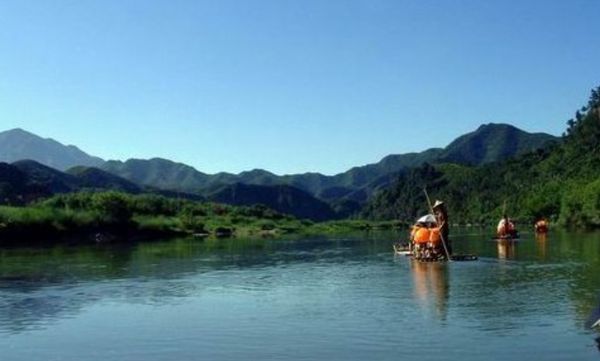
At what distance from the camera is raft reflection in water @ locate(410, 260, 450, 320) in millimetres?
31539

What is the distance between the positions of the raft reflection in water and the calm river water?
0.26ft

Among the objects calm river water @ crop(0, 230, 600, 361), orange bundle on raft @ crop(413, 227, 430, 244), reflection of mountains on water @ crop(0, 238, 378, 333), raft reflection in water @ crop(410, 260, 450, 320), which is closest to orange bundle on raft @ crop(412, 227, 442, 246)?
orange bundle on raft @ crop(413, 227, 430, 244)

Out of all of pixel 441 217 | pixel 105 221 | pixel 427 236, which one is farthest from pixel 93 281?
pixel 105 221

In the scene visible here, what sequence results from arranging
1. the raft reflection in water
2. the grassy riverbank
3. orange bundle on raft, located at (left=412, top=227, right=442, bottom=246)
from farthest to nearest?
1. the grassy riverbank
2. orange bundle on raft, located at (left=412, top=227, right=442, bottom=246)
3. the raft reflection in water

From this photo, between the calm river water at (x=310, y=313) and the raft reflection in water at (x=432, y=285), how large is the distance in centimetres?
8

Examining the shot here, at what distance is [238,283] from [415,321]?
1801 centimetres

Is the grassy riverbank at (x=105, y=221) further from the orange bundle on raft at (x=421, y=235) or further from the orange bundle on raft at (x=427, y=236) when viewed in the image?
the orange bundle on raft at (x=427, y=236)

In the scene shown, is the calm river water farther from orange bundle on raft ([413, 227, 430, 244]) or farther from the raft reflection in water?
orange bundle on raft ([413, 227, 430, 244])

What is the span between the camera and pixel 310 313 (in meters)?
30.5

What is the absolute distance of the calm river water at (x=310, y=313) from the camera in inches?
910

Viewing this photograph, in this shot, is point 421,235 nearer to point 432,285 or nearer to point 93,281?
point 432,285

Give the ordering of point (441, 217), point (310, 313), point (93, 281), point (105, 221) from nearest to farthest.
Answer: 1. point (310, 313)
2. point (93, 281)
3. point (441, 217)
4. point (105, 221)

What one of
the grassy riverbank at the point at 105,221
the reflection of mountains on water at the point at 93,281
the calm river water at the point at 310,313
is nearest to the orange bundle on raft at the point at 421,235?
the calm river water at the point at 310,313

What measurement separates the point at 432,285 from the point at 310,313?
391 inches
